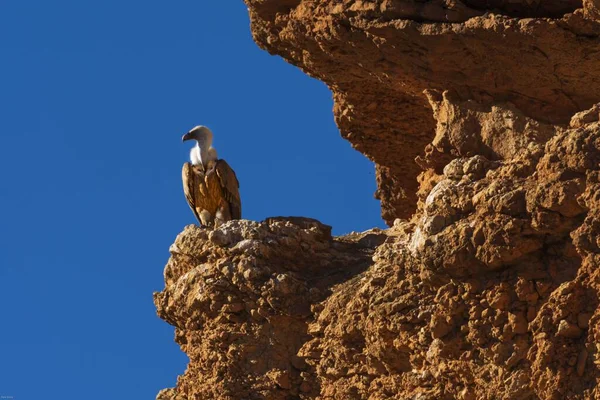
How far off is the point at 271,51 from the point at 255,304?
3.78 m

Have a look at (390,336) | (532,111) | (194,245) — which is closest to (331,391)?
(390,336)

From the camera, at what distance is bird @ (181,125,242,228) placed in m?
23.1

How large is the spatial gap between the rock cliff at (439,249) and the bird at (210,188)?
1970mm

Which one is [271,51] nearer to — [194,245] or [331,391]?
[194,245]

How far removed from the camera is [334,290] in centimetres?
1923

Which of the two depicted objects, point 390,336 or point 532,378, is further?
point 390,336

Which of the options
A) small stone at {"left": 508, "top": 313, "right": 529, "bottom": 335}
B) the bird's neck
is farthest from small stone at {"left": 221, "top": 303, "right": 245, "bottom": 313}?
the bird's neck

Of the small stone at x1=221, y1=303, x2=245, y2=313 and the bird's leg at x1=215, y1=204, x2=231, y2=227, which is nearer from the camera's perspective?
the small stone at x1=221, y1=303, x2=245, y2=313

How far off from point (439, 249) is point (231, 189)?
6.13m

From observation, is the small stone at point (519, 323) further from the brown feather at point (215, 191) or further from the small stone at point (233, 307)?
the brown feather at point (215, 191)

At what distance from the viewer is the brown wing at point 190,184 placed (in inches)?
918

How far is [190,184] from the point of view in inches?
920

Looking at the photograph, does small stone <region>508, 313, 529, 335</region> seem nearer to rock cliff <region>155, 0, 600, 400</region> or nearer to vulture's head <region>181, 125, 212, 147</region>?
rock cliff <region>155, 0, 600, 400</region>

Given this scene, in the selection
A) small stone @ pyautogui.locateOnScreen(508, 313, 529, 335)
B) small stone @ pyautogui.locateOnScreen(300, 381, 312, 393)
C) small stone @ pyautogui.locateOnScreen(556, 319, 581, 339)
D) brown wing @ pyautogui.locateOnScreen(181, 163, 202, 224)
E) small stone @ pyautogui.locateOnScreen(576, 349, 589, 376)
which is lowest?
small stone @ pyautogui.locateOnScreen(576, 349, 589, 376)
